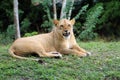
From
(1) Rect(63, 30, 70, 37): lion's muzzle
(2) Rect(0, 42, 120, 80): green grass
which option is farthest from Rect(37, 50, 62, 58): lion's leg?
(1) Rect(63, 30, 70, 37): lion's muzzle

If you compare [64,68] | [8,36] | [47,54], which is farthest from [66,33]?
[8,36]

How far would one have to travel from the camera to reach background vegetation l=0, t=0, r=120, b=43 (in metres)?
14.2

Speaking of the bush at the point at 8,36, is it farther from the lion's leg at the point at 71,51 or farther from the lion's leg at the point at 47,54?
the lion's leg at the point at 47,54

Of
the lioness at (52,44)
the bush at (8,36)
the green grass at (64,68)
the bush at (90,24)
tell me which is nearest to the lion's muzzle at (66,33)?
the lioness at (52,44)

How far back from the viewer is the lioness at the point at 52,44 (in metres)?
8.30

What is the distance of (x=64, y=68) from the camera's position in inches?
295

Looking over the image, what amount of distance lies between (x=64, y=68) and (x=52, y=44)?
1389 mm

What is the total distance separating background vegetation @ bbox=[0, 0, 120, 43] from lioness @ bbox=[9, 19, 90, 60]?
5.13 metres

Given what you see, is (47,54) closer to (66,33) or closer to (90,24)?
(66,33)

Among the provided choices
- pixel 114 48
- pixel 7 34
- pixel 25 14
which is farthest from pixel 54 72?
pixel 25 14

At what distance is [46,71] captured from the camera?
23.5 ft

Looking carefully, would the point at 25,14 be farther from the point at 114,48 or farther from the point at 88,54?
the point at 88,54

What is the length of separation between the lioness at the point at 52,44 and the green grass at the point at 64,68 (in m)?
0.20

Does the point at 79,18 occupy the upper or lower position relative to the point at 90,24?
upper
